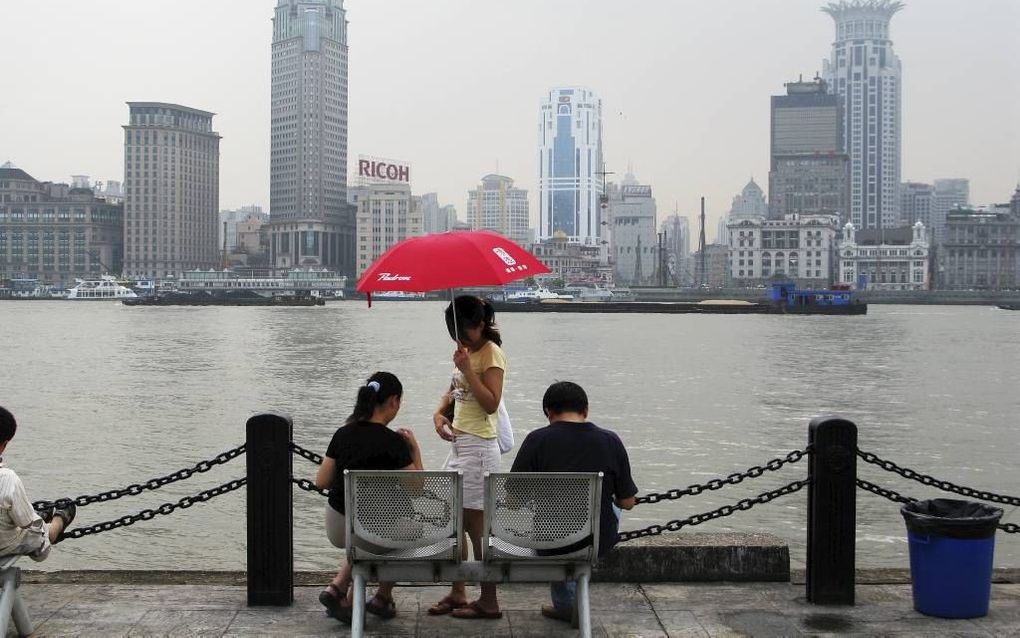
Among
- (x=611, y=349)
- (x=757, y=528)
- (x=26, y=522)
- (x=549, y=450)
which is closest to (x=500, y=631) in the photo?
(x=549, y=450)

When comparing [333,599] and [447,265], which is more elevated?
[447,265]

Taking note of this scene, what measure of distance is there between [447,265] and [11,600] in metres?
2.80

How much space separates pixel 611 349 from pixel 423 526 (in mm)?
48090

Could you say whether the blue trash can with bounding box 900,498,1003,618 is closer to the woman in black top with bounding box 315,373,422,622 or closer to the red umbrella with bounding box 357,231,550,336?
the red umbrella with bounding box 357,231,550,336

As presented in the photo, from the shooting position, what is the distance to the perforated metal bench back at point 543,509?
5426mm

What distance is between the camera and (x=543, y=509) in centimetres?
548

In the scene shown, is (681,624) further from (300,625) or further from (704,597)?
(300,625)

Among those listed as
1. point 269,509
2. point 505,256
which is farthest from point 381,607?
point 505,256

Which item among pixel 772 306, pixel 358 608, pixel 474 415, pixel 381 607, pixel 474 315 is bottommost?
pixel 772 306

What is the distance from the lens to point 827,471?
21.0 ft

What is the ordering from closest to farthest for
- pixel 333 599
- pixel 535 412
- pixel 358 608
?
1. pixel 358 608
2. pixel 333 599
3. pixel 535 412

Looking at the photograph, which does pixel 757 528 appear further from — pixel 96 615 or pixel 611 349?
pixel 611 349

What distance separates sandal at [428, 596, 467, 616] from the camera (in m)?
6.24

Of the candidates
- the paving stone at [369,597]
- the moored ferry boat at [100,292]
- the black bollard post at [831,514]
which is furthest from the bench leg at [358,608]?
the moored ferry boat at [100,292]
